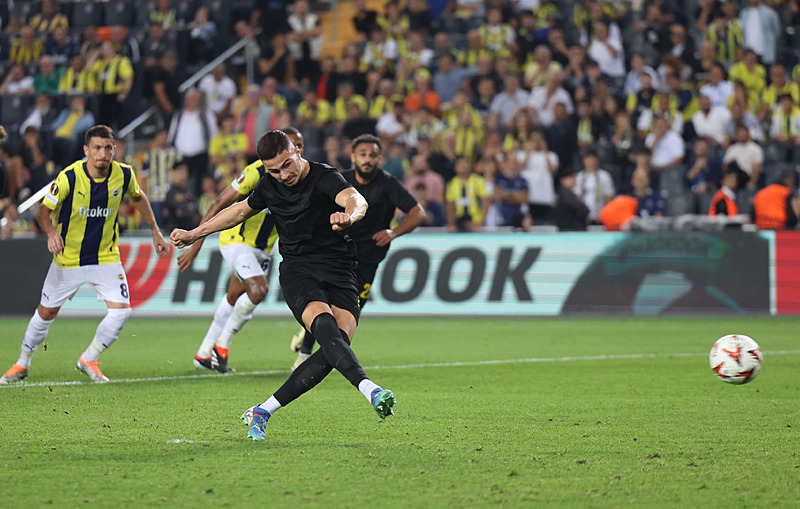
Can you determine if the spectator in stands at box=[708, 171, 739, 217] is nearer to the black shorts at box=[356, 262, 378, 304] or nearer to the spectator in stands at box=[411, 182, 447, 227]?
the spectator in stands at box=[411, 182, 447, 227]

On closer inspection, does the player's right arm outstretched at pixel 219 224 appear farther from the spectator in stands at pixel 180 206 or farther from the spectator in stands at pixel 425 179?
the spectator in stands at pixel 180 206

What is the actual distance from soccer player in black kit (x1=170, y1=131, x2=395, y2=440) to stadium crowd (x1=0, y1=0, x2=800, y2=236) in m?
10.9

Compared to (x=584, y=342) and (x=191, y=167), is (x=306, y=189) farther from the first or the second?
(x=191, y=167)

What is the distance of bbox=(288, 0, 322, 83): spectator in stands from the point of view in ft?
73.8

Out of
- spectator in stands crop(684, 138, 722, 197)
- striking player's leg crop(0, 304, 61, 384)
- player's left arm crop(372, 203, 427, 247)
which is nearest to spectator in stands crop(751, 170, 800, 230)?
spectator in stands crop(684, 138, 722, 197)

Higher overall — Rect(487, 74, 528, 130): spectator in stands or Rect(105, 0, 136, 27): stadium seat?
Rect(105, 0, 136, 27): stadium seat

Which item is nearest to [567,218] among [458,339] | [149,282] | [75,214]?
[458,339]

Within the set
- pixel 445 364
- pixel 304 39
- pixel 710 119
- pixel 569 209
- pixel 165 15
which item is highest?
pixel 165 15

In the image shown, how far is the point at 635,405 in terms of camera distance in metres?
8.17

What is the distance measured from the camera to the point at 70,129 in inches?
856

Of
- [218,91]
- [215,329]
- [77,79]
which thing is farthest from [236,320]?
[77,79]

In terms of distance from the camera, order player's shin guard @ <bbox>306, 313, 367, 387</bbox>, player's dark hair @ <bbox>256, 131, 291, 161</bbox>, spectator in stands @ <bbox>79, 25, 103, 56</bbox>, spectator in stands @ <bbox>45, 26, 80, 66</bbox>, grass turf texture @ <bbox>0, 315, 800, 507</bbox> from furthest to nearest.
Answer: spectator in stands @ <bbox>45, 26, 80, 66</bbox> < spectator in stands @ <bbox>79, 25, 103, 56</bbox> < player's dark hair @ <bbox>256, 131, 291, 161</bbox> < player's shin guard @ <bbox>306, 313, 367, 387</bbox> < grass turf texture @ <bbox>0, 315, 800, 507</bbox>

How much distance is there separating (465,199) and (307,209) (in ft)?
38.6

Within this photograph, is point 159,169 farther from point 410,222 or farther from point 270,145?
point 270,145
